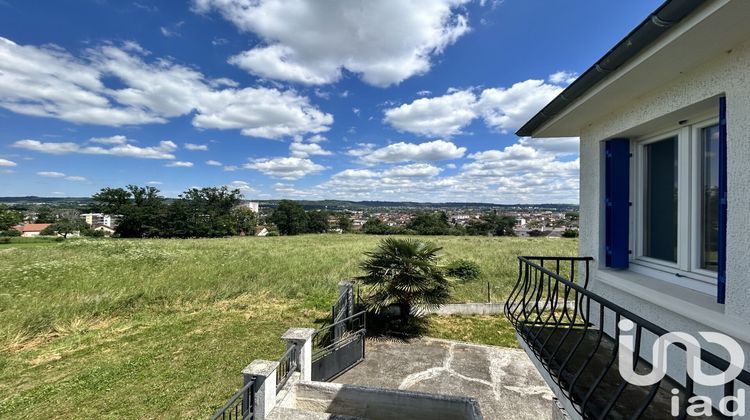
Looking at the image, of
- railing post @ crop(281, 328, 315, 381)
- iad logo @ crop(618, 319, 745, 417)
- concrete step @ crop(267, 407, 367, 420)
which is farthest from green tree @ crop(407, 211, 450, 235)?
iad logo @ crop(618, 319, 745, 417)

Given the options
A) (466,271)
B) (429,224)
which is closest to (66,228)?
(429,224)

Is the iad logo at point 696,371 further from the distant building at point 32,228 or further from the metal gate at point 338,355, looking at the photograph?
the distant building at point 32,228

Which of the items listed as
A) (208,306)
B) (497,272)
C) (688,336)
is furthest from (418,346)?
(497,272)

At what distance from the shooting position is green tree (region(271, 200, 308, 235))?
59312mm

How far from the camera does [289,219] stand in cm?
5975

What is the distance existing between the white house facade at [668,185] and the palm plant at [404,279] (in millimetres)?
4417

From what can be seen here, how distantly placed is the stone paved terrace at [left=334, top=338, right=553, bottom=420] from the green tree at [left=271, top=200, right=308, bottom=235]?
178 ft

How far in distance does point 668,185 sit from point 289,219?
60067mm

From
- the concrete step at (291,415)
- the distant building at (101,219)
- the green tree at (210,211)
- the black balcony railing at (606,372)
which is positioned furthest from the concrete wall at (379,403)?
the distant building at (101,219)

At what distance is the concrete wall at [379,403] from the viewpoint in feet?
14.4

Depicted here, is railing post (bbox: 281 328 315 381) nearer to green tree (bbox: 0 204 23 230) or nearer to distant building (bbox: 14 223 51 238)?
green tree (bbox: 0 204 23 230)

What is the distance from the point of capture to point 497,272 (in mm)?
14336

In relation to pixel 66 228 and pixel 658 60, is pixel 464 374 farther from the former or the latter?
pixel 66 228

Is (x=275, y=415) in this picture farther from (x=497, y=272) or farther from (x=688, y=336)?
(x=497, y=272)
